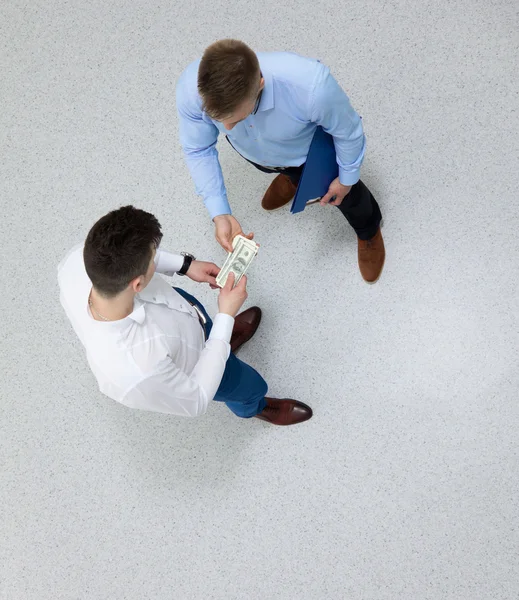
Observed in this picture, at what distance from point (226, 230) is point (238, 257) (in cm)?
10

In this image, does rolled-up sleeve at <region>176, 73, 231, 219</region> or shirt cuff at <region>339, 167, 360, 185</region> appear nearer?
rolled-up sleeve at <region>176, 73, 231, 219</region>

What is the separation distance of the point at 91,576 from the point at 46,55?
7.93 feet

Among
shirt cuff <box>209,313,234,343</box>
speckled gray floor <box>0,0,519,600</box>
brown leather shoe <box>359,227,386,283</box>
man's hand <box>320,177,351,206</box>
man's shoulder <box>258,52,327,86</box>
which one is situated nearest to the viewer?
man's shoulder <box>258,52,327,86</box>

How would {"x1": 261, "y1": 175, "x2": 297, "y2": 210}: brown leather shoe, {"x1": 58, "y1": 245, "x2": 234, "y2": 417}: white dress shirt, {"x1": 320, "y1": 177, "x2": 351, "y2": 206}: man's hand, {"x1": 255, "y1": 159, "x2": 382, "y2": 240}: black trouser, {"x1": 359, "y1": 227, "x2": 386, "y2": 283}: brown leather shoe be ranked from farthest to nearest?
1. {"x1": 261, "y1": 175, "x2": 297, "y2": 210}: brown leather shoe
2. {"x1": 359, "y1": 227, "x2": 386, "y2": 283}: brown leather shoe
3. {"x1": 255, "y1": 159, "x2": 382, "y2": 240}: black trouser
4. {"x1": 320, "y1": 177, "x2": 351, "y2": 206}: man's hand
5. {"x1": 58, "y1": 245, "x2": 234, "y2": 417}: white dress shirt

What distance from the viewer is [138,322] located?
1414 mm

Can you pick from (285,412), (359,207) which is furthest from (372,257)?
(285,412)

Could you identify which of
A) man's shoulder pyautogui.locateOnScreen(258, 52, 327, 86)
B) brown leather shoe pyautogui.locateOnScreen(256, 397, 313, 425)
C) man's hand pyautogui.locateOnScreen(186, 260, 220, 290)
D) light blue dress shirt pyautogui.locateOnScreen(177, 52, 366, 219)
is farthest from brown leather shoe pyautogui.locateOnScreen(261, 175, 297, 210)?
man's shoulder pyautogui.locateOnScreen(258, 52, 327, 86)

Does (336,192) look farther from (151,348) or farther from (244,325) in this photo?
(151,348)

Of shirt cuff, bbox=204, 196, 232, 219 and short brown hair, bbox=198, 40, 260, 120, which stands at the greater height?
short brown hair, bbox=198, 40, 260, 120

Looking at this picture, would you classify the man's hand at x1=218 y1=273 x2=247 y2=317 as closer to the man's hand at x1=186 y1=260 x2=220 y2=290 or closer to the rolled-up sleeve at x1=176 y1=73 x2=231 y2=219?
the man's hand at x1=186 y1=260 x2=220 y2=290

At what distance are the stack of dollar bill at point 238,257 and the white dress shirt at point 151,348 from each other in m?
0.29

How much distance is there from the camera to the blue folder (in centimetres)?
173

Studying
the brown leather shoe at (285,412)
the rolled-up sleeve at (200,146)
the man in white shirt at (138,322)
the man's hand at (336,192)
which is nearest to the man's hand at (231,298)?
the man in white shirt at (138,322)

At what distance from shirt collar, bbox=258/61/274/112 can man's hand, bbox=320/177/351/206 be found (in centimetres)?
44
